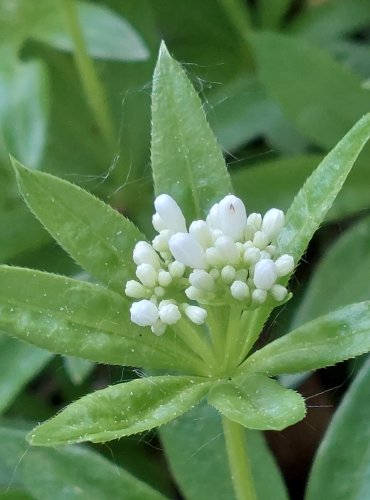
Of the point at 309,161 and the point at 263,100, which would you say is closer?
the point at 309,161

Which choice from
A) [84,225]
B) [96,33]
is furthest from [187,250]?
[96,33]

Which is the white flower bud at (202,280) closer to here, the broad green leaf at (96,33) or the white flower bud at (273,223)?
the white flower bud at (273,223)

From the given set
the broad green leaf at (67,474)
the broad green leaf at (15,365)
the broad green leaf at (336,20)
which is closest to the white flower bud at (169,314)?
the broad green leaf at (67,474)

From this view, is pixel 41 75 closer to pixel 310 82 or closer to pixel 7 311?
pixel 310 82

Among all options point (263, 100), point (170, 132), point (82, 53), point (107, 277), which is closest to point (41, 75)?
point (82, 53)

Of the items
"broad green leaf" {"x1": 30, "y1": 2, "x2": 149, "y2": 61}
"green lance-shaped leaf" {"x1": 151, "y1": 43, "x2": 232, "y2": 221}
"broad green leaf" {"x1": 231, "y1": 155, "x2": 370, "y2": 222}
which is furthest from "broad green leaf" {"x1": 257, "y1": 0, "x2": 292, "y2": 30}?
"green lance-shaped leaf" {"x1": 151, "y1": 43, "x2": 232, "y2": 221}

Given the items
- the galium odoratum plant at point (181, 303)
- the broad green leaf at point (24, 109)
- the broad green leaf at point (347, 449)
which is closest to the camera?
the galium odoratum plant at point (181, 303)
